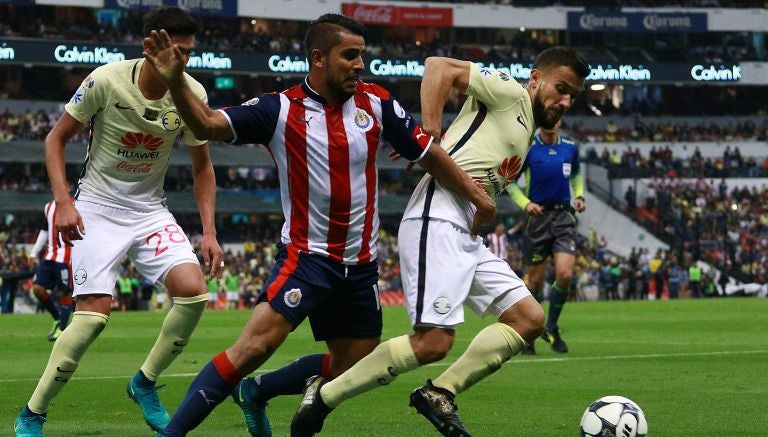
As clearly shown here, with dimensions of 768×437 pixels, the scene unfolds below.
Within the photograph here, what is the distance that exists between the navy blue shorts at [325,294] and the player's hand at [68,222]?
1.22m

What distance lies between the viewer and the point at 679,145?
62031 millimetres

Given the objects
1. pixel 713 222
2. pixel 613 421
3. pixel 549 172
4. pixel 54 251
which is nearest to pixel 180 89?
pixel 613 421

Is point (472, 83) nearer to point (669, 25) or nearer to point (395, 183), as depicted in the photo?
point (395, 183)

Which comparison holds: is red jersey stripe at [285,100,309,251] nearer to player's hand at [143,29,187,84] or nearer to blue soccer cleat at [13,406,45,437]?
player's hand at [143,29,187,84]

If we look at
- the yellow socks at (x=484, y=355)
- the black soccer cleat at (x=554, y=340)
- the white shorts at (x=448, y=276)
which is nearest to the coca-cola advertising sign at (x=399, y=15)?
the black soccer cleat at (x=554, y=340)

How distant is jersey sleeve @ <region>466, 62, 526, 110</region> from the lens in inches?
291

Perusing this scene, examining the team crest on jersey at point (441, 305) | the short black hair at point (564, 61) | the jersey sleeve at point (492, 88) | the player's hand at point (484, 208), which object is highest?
the short black hair at point (564, 61)

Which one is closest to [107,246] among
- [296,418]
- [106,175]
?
[106,175]

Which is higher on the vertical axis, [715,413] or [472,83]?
[472,83]

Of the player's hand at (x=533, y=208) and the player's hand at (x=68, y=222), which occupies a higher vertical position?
the player's hand at (x=68, y=222)

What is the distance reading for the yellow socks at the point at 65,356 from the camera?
747 cm

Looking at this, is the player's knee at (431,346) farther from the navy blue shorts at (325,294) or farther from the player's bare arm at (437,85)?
the player's bare arm at (437,85)

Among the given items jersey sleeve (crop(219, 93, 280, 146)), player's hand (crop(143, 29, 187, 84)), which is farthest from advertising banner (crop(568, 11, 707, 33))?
player's hand (crop(143, 29, 187, 84))

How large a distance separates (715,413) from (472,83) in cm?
299
